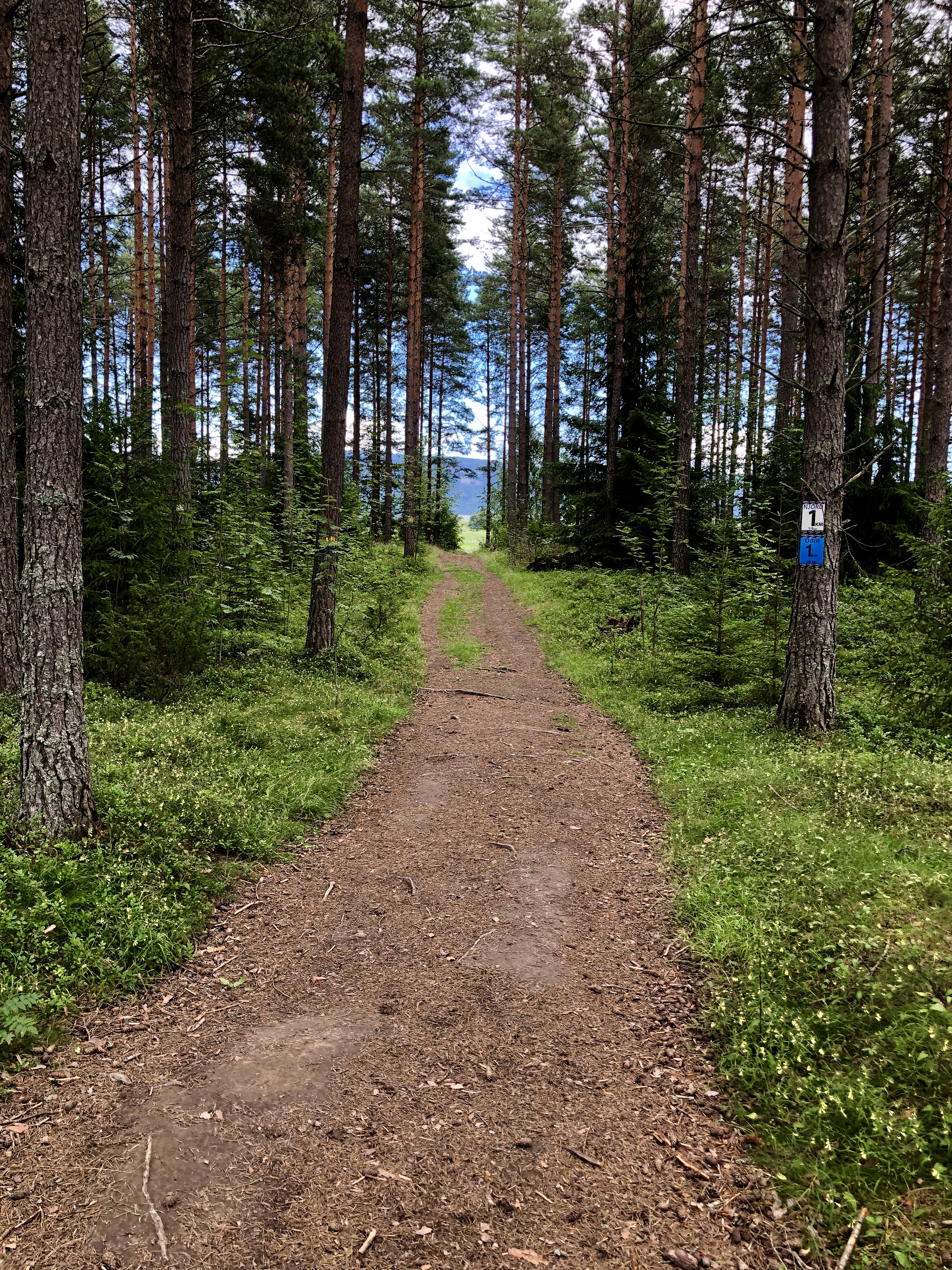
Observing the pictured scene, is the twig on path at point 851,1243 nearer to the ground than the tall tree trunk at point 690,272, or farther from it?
nearer to the ground

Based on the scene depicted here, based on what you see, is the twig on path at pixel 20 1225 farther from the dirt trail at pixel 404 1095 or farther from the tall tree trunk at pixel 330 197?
the tall tree trunk at pixel 330 197

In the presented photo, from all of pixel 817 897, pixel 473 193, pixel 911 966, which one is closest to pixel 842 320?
pixel 817 897

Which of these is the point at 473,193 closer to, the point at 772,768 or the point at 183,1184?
the point at 772,768

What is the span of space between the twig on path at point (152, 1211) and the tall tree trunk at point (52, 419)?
247 cm

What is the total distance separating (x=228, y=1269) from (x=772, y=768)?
17.2ft

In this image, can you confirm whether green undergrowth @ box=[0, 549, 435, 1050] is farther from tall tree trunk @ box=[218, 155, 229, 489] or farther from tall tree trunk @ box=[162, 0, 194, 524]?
tall tree trunk @ box=[218, 155, 229, 489]

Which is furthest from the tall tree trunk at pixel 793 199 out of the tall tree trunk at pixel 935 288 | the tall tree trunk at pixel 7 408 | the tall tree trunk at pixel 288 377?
the tall tree trunk at pixel 288 377

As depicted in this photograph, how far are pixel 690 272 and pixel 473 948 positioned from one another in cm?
1492

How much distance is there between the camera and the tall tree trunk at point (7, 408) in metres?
7.31

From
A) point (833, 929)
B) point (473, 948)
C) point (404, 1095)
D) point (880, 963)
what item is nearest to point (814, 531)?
point (833, 929)

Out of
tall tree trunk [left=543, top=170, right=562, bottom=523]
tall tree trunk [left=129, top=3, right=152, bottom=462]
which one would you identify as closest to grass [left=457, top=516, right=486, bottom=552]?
tall tree trunk [left=543, top=170, right=562, bottom=523]

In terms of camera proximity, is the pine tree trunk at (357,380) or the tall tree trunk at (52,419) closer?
the tall tree trunk at (52,419)

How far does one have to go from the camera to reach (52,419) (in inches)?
177

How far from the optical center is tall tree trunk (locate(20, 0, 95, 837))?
4410 mm
